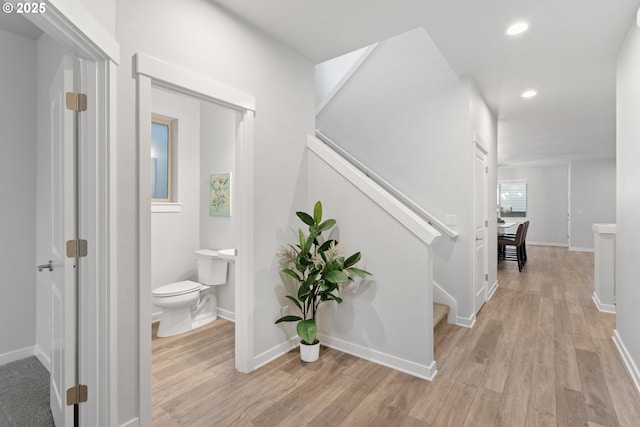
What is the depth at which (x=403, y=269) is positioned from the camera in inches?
94.9

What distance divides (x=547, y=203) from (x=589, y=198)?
48.8 inches

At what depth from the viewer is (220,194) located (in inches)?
138

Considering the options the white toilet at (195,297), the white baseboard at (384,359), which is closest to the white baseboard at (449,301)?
the white baseboard at (384,359)

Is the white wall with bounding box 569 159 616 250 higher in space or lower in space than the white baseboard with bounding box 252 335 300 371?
higher

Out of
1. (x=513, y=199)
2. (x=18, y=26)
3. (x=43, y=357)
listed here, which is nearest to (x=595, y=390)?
(x=43, y=357)

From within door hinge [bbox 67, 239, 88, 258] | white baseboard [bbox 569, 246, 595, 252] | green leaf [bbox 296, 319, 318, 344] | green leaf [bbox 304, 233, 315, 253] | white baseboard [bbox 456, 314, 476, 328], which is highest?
door hinge [bbox 67, 239, 88, 258]

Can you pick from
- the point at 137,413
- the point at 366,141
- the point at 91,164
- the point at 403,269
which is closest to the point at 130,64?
the point at 91,164

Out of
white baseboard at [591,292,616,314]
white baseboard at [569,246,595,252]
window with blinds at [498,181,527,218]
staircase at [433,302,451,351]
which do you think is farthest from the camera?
window with blinds at [498,181,527,218]

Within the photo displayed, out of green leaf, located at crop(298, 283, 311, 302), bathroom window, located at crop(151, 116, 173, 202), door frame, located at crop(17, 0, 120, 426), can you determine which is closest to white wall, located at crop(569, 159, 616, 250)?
green leaf, located at crop(298, 283, 311, 302)

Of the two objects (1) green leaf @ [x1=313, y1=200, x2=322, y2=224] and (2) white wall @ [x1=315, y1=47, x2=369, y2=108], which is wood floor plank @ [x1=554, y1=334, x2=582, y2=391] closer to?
(1) green leaf @ [x1=313, y1=200, x2=322, y2=224]

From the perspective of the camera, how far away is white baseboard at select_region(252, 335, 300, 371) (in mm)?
2443

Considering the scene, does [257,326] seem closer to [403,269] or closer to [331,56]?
[403,269]

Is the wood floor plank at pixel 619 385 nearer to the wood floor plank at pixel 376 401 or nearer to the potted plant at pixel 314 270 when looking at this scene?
the wood floor plank at pixel 376 401

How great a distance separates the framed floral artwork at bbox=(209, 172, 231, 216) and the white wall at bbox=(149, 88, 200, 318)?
0.83ft
